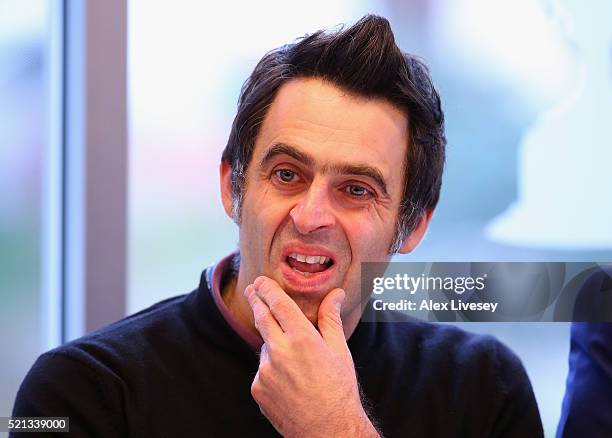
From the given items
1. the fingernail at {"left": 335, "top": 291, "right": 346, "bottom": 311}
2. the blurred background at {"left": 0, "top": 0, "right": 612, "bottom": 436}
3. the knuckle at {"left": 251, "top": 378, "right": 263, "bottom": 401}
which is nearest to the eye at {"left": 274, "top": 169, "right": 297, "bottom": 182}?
the fingernail at {"left": 335, "top": 291, "right": 346, "bottom": 311}

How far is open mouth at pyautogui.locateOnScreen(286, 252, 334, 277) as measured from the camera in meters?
1.33

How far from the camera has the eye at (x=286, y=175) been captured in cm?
135

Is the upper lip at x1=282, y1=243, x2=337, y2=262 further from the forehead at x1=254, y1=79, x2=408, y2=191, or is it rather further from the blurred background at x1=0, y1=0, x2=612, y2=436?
the blurred background at x1=0, y1=0, x2=612, y2=436

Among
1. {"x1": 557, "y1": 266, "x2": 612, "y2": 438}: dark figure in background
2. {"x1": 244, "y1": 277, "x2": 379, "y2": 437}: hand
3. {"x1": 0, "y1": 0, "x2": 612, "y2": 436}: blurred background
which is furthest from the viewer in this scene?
{"x1": 0, "y1": 0, "x2": 612, "y2": 436}: blurred background

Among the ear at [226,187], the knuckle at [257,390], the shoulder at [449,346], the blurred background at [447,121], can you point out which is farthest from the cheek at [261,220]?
the blurred background at [447,121]

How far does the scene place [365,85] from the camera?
138cm

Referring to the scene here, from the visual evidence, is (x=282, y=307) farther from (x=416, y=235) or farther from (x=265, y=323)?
(x=416, y=235)

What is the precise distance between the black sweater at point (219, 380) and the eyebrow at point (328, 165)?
292mm

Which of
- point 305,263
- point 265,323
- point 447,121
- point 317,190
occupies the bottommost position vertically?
point 265,323

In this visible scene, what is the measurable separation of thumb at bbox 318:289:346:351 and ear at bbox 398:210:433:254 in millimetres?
250

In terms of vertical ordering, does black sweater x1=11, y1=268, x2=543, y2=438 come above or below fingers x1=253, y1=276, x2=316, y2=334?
below

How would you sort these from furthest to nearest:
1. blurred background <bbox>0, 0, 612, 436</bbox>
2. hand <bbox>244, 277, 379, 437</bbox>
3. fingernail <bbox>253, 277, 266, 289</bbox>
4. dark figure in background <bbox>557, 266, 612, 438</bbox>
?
blurred background <bbox>0, 0, 612, 436</bbox>
dark figure in background <bbox>557, 266, 612, 438</bbox>
fingernail <bbox>253, 277, 266, 289</bbox>
hand <bbox>244, 277, 379, 437</bbox>

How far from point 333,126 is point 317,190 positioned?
0.12 meters

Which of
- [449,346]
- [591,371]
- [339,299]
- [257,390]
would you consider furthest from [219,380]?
[591,371]
